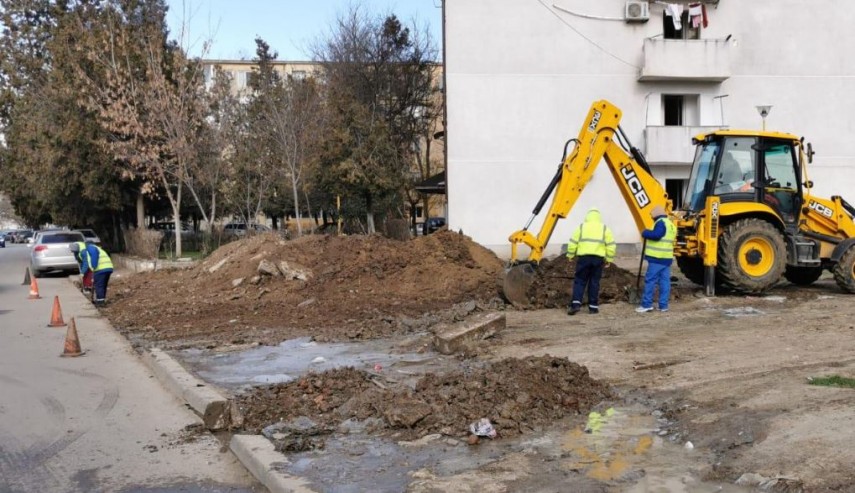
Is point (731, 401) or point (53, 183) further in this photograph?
point (53, 183)

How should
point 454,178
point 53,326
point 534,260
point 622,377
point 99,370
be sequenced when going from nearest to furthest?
point 622,377
point 99,370
point 534,260
point 53,326
point 454,178

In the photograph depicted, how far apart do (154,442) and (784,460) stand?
495cm

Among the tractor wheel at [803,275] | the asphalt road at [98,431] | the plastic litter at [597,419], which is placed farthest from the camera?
the tractor wheel at [803,275]

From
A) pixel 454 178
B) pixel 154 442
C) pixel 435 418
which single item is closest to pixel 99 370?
pixel 154 442

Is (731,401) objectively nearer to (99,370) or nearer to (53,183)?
(99,370)

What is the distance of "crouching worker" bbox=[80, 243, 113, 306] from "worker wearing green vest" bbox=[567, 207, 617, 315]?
33.5 feet

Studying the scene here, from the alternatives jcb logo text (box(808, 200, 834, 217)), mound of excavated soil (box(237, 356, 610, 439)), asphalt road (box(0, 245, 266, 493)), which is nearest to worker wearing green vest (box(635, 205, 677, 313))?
jcb logo text (box(808, 200, 834, 217))

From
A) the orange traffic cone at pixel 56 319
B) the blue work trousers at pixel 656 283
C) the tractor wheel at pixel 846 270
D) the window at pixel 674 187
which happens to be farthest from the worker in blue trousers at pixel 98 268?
the window at pixel 674 187

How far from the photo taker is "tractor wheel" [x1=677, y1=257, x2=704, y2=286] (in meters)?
14.7

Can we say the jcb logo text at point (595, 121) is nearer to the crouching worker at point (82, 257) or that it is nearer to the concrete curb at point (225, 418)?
the concrete curb at point (225, 418)

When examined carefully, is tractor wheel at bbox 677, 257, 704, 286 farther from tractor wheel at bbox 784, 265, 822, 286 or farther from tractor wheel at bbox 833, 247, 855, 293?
tractor wheel at bbox 833, 247, 855, 293

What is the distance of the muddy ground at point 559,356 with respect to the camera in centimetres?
525

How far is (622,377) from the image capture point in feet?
26.4

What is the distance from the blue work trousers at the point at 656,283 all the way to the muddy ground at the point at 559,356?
291mm
